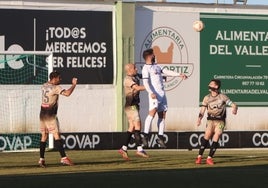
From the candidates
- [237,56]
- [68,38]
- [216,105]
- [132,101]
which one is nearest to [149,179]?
[216,105]

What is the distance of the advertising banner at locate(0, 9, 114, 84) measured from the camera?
2708cm

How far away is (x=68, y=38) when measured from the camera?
27812mm

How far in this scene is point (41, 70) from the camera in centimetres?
2616

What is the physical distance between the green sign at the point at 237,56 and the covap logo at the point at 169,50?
2.73ft

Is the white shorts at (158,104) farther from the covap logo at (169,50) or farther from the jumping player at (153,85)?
the covap logo at (169,50)

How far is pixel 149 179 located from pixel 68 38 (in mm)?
18399

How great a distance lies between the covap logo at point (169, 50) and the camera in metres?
28.9

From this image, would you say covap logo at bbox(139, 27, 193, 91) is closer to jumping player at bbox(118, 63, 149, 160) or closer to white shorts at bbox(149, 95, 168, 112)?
white shorts at bbox(149, 95, 168, 112)

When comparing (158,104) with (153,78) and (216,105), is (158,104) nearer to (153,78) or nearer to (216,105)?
(153,78)

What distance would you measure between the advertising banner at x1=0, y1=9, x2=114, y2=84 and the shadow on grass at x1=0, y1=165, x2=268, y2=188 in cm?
1675

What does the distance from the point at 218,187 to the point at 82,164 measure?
4.63 metres

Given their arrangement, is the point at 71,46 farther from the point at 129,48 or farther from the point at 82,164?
the point at 82,164

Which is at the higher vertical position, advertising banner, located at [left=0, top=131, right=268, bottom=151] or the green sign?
the green sign

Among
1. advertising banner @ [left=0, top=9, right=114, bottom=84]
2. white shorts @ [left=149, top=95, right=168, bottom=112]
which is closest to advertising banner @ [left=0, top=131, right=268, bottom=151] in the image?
advertising banner @ [left=0, top=9, right=114, bottom=84]
